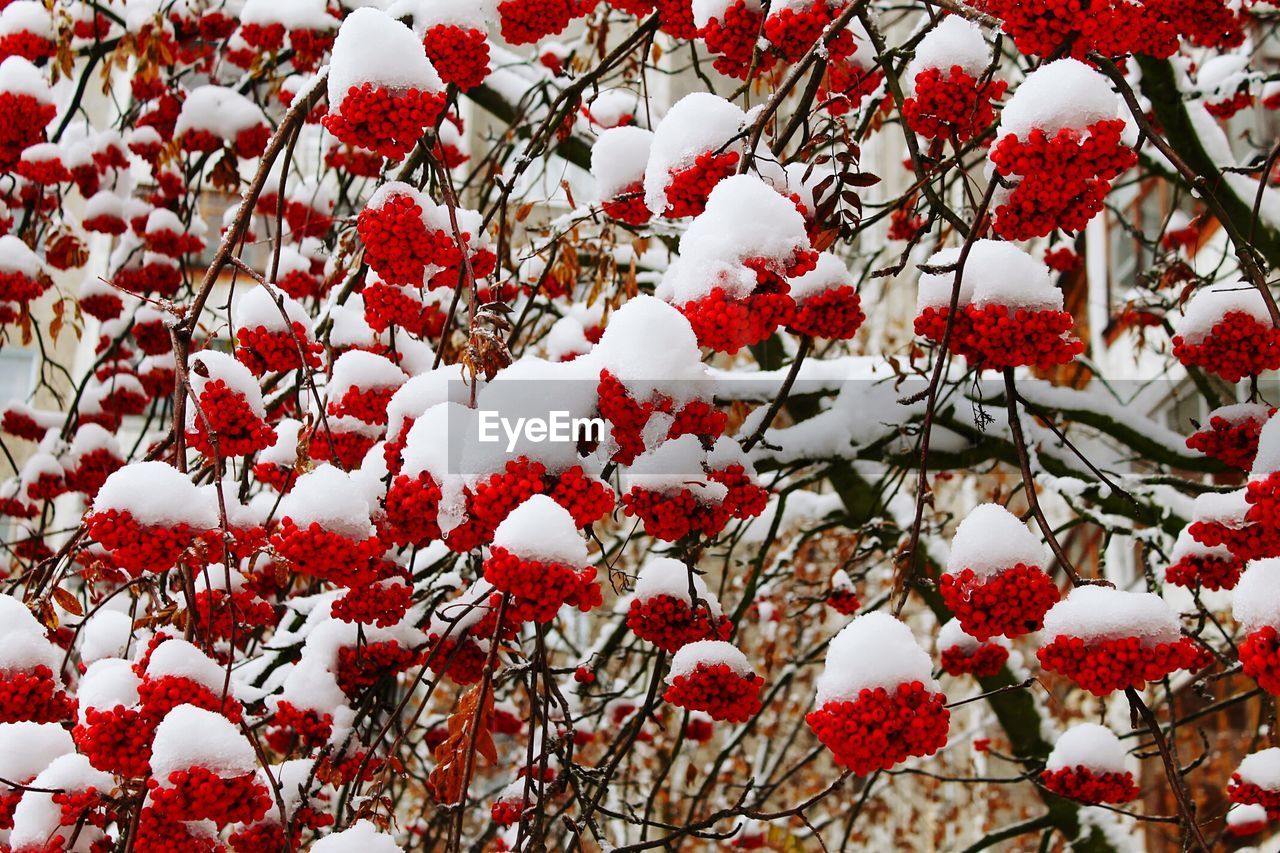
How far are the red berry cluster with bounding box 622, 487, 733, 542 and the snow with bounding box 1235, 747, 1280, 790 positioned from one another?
1.28 metres

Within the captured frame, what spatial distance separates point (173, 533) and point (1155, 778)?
10473mm

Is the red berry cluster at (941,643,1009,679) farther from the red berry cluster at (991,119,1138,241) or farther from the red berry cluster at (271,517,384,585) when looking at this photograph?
the red berry cluster at (271,517,384,585)

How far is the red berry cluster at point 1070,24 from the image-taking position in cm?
156

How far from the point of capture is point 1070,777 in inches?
94.2

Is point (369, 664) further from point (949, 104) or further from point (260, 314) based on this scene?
point (949, 104)

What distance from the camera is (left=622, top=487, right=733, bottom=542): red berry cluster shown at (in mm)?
1772

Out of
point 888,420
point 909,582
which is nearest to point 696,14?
point 909,582

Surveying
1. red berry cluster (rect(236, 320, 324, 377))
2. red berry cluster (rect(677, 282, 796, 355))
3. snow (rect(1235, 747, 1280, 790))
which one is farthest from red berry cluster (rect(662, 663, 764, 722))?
snow (rect(1235, 747, 1280, 790))

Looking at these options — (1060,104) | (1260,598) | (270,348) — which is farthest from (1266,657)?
(270,348)

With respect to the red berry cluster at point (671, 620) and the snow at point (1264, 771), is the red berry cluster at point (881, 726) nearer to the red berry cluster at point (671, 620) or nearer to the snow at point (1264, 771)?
the red berry cluster at point (671, 620)

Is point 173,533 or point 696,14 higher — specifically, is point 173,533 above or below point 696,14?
below

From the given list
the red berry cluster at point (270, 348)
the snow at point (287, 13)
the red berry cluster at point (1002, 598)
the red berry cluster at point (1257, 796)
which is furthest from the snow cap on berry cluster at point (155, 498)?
the snow at point (287, 13)

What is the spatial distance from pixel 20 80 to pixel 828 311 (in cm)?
237

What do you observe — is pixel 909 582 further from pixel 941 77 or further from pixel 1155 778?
pixel 1155 778
